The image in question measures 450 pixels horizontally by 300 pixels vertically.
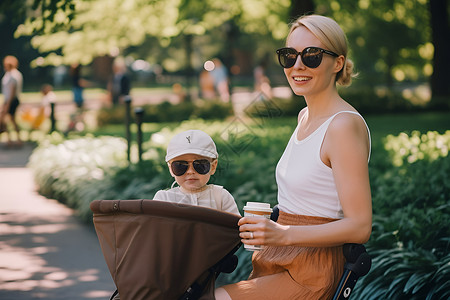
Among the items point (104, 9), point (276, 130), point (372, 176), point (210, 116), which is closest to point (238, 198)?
point (372, 176)

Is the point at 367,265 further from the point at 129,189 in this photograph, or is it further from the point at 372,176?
the point at 129,189

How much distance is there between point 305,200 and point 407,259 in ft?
7.01

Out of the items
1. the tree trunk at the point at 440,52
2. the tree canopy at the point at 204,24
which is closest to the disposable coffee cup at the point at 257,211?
the tree canopy at the point at 204,24

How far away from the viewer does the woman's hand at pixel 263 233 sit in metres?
2.42

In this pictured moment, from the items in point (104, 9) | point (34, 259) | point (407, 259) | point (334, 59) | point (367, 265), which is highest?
point (104, 9)

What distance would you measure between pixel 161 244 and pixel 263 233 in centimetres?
41

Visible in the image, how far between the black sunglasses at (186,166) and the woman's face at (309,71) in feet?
2.09

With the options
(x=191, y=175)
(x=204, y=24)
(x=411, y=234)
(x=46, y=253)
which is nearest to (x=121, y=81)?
(x=204, y=24)

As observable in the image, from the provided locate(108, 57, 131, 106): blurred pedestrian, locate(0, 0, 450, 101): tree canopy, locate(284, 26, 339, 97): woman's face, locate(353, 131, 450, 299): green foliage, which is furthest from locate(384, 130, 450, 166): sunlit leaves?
locate(108, 57, 131, 106): blurred pedestrian

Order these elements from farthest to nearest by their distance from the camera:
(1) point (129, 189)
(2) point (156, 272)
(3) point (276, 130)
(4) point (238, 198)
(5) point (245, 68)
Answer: (5) point (245, 68) → (3) point (276, 130) → (1) point (129, 189) → (4) point (238, 198) → (2) point (156, 272)

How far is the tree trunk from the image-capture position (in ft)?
64.7

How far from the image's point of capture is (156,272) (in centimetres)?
247

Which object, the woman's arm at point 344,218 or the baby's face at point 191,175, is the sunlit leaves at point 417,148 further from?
the woman's arm at point 344,218

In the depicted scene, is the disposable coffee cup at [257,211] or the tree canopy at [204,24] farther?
the tree canopy at [204,24]
